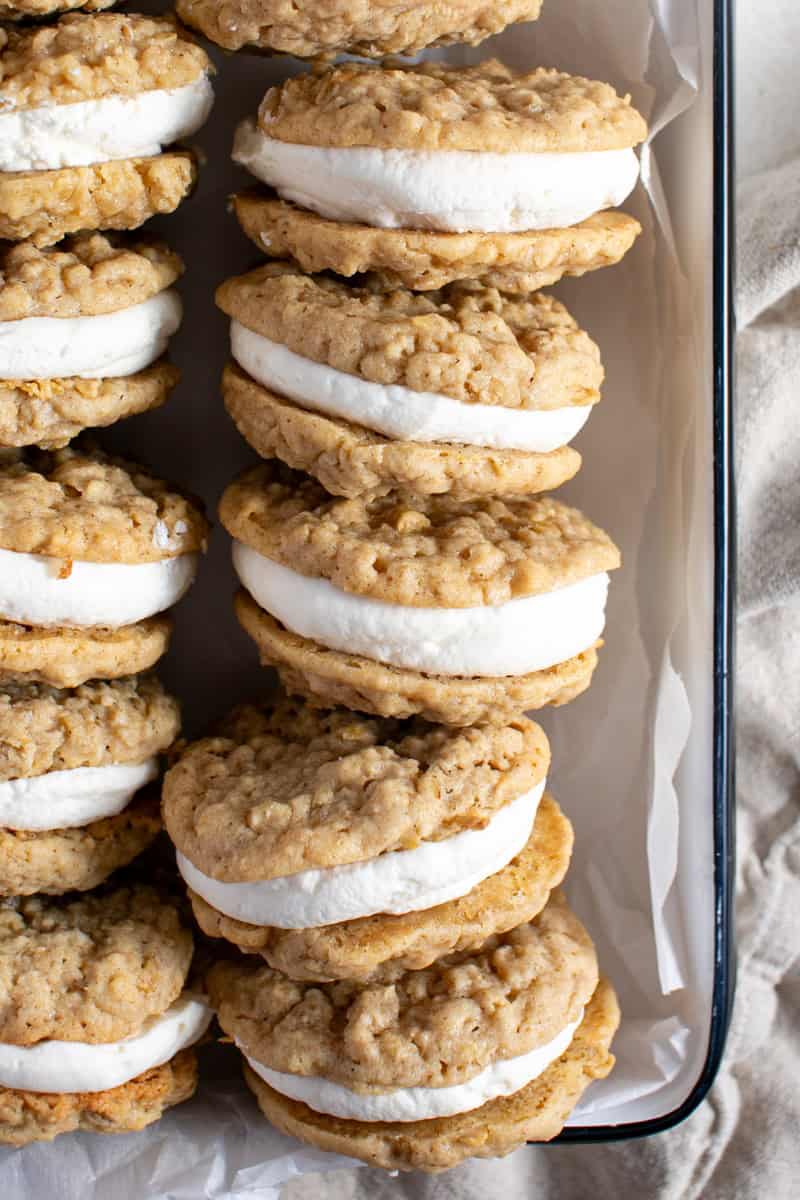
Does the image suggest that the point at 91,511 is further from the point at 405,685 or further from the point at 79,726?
the point at 405,685

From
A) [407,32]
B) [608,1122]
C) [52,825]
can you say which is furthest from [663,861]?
[407,32]

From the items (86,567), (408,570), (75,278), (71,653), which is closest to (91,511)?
(86,567)

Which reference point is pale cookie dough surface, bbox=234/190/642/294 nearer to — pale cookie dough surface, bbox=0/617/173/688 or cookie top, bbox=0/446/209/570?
cookie top, bbox=0/446/209/570

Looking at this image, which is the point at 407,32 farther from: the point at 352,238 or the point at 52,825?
the point at 52,825

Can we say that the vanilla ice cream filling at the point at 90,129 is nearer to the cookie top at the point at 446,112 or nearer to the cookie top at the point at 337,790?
the cookie top at the point at 446,112

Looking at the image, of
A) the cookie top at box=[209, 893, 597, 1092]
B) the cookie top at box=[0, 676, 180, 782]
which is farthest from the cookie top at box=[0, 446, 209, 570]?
the cookie top at box=[209, 893, 597, 1092]
